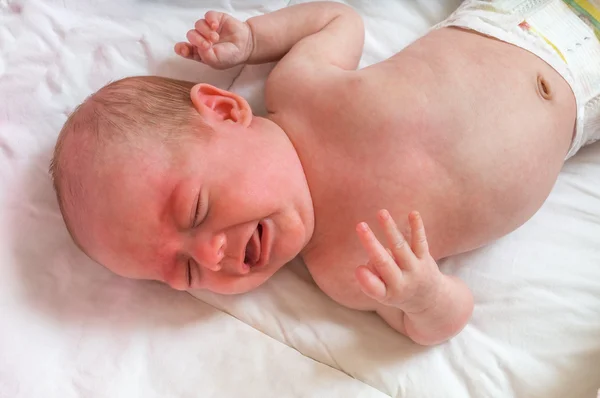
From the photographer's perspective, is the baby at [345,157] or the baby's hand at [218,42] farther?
the baby's hand at [218,42]

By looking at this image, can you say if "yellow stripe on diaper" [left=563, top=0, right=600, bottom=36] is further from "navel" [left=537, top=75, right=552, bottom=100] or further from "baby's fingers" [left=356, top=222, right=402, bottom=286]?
"baby's fingers" [left=356, top=222, right=402, bottom=286]

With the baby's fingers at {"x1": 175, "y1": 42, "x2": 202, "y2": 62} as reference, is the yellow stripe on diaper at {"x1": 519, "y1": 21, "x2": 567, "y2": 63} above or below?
above

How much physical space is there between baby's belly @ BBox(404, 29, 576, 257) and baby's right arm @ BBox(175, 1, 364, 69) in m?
0.20

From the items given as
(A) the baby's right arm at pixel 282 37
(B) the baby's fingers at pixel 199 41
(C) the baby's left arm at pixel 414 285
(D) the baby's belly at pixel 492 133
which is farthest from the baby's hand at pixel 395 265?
(B) the baby's fingers at pixel 199 41

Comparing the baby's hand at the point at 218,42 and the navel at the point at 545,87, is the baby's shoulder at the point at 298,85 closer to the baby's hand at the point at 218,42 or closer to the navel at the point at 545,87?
the baby's hand at the point at 218,42

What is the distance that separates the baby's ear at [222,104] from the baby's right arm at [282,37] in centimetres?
17

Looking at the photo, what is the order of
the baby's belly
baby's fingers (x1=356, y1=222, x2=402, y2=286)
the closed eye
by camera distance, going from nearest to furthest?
baby's fingers (x1=356, y1=222, x2=402, y2=286) < the closed eye < the baby's belly

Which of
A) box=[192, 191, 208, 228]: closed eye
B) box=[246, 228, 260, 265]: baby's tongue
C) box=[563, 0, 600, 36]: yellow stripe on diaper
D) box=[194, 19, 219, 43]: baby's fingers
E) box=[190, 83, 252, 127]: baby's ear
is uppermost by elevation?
box=[563, 0, 600, 36]: yellow stripe on diaper

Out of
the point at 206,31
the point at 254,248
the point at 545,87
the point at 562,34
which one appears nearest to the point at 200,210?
the point at 254,248

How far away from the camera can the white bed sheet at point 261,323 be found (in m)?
1.07

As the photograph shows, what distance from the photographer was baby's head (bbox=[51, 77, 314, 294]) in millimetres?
942

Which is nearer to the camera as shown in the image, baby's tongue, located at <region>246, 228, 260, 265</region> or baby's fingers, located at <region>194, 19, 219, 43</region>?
baby's tongue, located at <region>246, 228, 260, 265</region>

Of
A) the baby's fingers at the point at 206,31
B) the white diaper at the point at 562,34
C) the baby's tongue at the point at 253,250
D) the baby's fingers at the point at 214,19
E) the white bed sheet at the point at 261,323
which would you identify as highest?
→ the white diaper at the point at 562,34

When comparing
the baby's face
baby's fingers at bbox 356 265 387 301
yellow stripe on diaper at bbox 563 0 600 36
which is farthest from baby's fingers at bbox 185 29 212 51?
yellow stripe on diaper at bbox 563 0 600 36
